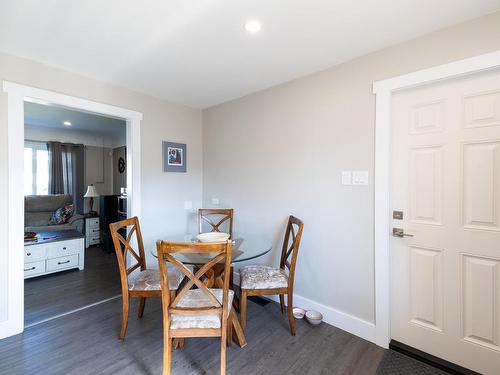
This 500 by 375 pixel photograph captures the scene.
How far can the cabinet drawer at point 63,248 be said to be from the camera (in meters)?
3.44

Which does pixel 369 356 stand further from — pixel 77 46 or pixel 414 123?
pixel 77 46

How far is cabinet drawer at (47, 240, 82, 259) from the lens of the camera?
344 cm

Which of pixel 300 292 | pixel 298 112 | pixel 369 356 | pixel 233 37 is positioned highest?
pixel 233 37

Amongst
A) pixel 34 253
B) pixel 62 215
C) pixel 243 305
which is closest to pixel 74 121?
pixel 62 215

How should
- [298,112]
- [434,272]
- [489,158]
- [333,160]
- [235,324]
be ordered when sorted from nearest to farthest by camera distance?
[489,158] → [434,272] → [235,324] → [333,160] → [298,112]

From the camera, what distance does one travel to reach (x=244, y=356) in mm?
1851

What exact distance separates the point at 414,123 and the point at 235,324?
2094mm

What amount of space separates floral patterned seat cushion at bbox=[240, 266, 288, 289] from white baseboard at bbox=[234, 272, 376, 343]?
0.52m

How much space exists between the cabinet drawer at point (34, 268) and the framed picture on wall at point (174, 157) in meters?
2.15

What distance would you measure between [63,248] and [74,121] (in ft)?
7.88

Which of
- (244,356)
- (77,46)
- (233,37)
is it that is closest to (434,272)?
(244,356)

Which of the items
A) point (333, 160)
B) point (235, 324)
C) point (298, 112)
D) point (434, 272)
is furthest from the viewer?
point (298, 112)

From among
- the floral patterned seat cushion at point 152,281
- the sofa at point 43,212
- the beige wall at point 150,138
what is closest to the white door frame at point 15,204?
the beige wall at point 150,138

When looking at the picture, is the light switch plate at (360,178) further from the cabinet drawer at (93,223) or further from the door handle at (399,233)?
the cabinet drawer at (93,223)
